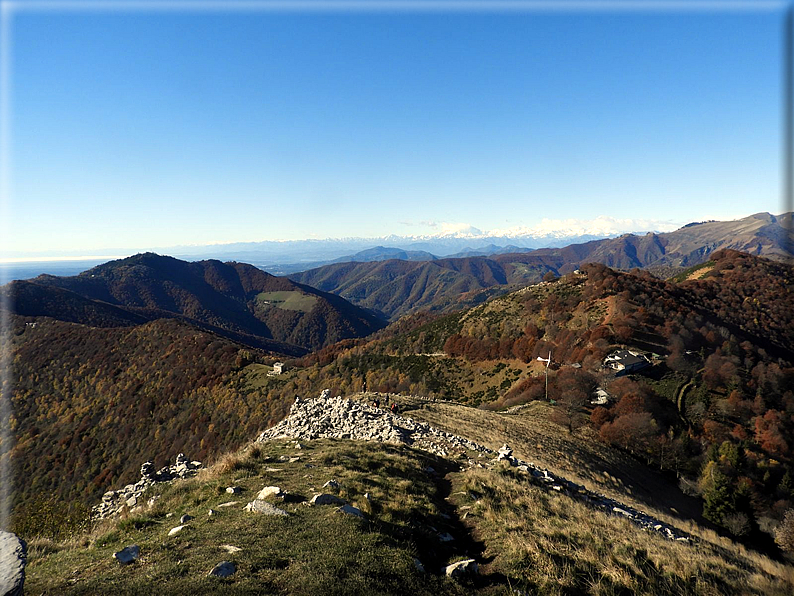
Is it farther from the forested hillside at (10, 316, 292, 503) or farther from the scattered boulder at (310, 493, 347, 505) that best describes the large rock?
the forested hillside at (10, 316, 292, 503)

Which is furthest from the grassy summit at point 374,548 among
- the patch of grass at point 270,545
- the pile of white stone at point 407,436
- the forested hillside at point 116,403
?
the forested hillside at point 116,403

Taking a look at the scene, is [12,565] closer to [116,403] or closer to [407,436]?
[407,436]

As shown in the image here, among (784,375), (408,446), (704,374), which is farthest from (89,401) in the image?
(784,375)

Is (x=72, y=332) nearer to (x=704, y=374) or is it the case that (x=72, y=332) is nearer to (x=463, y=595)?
(x=463, y=595)

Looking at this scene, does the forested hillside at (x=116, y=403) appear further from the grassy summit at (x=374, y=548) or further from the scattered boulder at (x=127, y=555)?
the scattered boulder at (x=127, y=555)

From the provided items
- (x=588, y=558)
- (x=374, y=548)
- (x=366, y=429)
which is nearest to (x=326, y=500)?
(x=374, y=548)

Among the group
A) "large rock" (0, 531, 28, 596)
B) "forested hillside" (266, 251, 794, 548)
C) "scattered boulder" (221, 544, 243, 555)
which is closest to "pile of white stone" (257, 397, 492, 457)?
"scattered boulder" (221, 544, 243, 555)

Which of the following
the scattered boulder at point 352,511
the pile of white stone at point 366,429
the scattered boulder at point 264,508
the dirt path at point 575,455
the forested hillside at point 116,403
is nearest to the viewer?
the scattered boulder at point 264,508

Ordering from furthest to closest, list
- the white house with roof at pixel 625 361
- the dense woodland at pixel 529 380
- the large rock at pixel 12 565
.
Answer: the white house with roof at pixel 625 361, the dense woodland at pixel 529 380, the large rock at pixel 12 565
